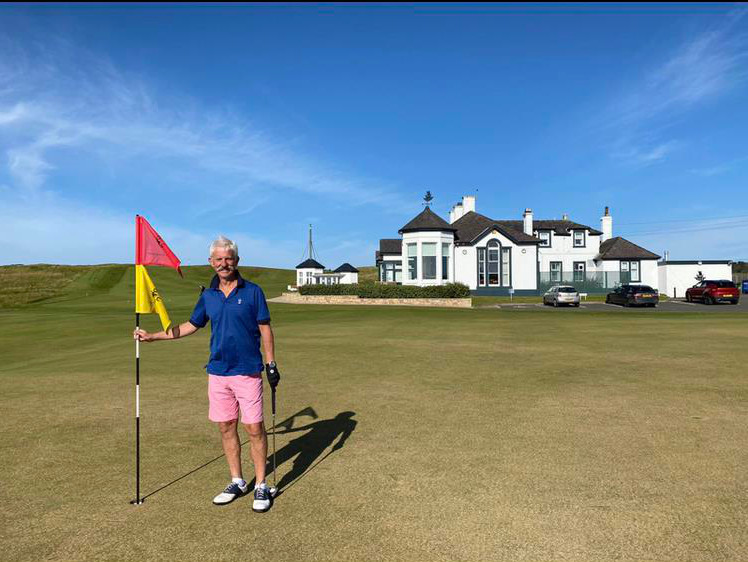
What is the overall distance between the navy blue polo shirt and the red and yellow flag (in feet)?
Answer: 2.40

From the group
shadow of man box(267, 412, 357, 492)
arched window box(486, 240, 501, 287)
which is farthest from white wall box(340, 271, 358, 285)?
shadow of man box(267, 412, 357, 492)

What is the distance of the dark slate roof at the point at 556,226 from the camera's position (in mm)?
56625

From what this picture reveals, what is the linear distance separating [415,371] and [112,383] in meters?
6.29

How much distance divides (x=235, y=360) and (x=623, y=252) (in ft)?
190

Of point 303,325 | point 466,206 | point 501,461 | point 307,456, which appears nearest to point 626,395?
point 501,461

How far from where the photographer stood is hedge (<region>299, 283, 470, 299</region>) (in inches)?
1578

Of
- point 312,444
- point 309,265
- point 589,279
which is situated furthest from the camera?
point 309,265

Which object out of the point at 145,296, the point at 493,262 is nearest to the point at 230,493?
the point at 145,296

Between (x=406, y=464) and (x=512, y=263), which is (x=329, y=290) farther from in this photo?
(x=406, y=464)

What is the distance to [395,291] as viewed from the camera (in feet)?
136

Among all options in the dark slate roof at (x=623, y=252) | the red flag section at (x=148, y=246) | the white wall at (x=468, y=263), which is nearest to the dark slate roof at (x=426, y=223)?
the white wall at (x=468, y=263)

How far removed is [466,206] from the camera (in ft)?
196

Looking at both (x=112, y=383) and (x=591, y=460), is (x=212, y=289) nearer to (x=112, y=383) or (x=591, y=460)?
(x=591, y=460)

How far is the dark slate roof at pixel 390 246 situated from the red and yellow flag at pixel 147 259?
4996 centimetres
